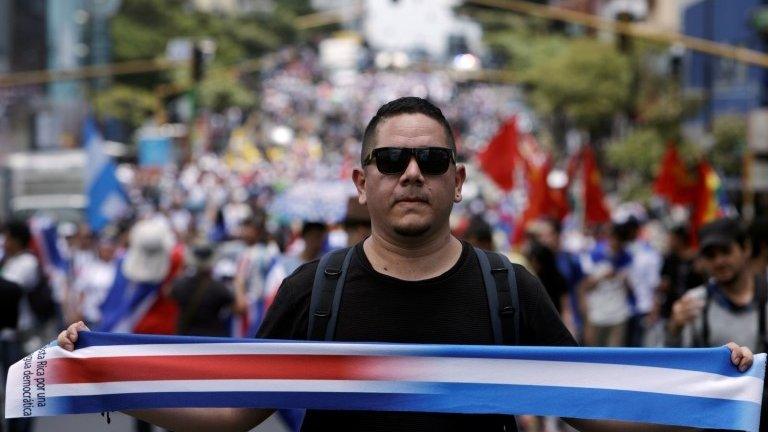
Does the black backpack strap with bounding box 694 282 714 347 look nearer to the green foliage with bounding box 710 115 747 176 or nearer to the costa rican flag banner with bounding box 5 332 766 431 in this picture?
the costa rican flag banner with bounding box 5 332 766 431

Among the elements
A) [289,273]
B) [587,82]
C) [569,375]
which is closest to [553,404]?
[569,375]

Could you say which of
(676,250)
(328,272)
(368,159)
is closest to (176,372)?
(328,272)

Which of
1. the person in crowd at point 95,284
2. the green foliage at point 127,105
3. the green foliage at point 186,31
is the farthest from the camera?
the green foliage at point 186,31

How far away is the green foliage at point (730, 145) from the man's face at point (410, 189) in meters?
31.9

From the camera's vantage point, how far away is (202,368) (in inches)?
146

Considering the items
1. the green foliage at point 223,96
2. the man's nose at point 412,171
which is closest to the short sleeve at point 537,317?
the man's nose at point 412,171

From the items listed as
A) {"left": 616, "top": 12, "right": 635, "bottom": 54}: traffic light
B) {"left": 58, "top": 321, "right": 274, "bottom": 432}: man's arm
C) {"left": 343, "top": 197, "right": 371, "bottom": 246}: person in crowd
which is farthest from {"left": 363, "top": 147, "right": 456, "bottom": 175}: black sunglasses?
{"left": 616, "top": 12, "right": 635, "bottom": 54}: traffic light

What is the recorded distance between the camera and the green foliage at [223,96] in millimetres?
97438

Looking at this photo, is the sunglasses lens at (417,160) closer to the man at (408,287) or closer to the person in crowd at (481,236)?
the man at (408,287)

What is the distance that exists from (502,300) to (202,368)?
2.61ft

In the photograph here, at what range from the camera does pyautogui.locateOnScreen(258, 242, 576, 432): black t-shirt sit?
3.56 meters

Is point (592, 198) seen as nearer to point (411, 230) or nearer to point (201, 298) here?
point (201, 298)

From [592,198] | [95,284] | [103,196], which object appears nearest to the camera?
[95,284]

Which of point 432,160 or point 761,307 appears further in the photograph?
point 761,307
